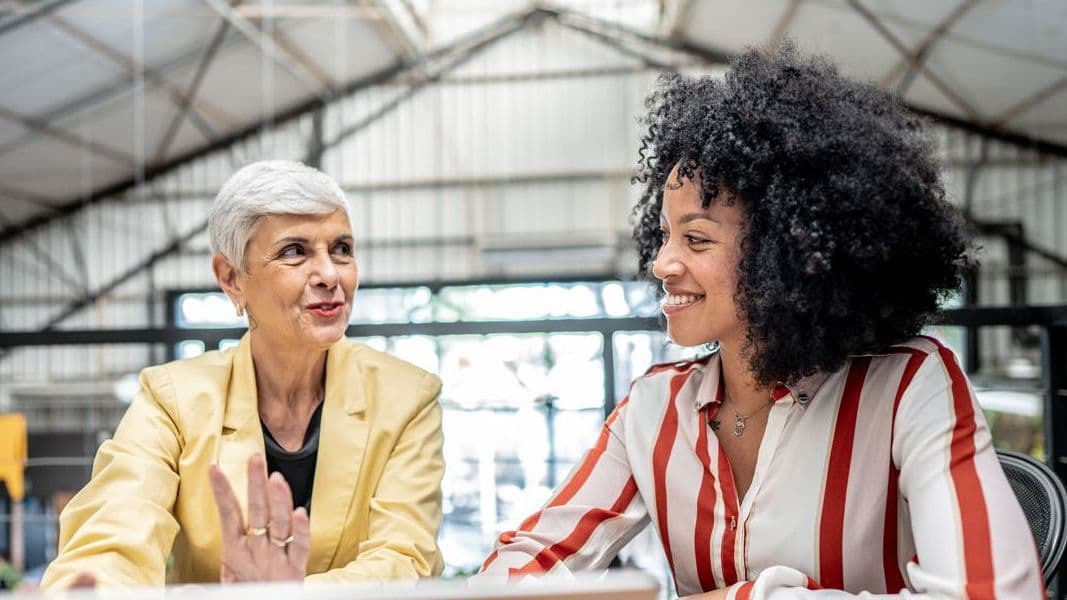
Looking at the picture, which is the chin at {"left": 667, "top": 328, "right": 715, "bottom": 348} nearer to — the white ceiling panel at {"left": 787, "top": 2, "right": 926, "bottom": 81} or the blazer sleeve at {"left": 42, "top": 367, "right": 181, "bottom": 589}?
the blazer sleeve at {"left": 42, "top": 367, "right": 181, "bottom": 589}

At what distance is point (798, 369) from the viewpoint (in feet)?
3.71

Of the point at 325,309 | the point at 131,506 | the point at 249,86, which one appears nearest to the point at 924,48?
the point at 249,86

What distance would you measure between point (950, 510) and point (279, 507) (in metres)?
0.70

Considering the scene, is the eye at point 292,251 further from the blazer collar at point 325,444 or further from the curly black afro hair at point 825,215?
the curly black afro hair at point 825,215

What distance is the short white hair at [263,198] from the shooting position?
1.32m

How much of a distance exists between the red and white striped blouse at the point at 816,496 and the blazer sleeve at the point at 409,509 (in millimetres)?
135

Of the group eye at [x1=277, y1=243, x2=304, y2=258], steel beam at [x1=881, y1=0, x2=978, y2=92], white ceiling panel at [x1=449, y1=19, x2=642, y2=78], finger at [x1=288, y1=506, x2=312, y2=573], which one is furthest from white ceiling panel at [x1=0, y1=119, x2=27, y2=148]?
finger at [x1=288, y1=506, x2=312, y2=573]

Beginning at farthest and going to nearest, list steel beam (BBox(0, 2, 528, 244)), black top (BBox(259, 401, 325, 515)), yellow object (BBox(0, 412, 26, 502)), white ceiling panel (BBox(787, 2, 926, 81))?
1. steel beam (BBox(0, 2, 528, 244))
2. white ceiling panel (BBox(787, 2, 926, 81))
3. yellow object (BBox(0, 412, 26, 502))
4. black top (BBox(259, 401, 325, 515))

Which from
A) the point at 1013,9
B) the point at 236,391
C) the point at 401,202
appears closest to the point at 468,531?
the point at 401,202

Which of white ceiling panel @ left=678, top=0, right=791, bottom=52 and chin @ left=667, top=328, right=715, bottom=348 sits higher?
white ceiling panel @ left=678, top=0, right=791, bottom=52

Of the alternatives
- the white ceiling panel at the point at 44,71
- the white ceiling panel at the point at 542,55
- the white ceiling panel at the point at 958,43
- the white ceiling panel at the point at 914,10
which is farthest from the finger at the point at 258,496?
the white ceiling panel at the point at 542,55

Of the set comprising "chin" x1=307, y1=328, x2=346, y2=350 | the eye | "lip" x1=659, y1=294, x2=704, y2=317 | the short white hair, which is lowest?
"chin" x1=307, y1=328, x2=346, y2=350

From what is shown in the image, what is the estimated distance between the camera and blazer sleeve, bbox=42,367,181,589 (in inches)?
46.4

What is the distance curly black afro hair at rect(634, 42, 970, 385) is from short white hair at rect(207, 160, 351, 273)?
21.1 inches
